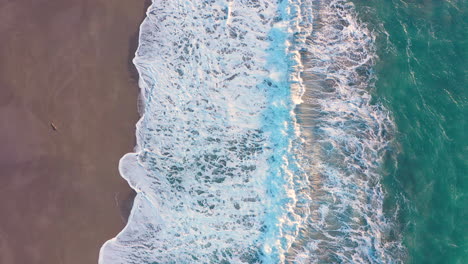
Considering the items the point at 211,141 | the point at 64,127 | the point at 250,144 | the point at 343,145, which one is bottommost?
the point at 343,145

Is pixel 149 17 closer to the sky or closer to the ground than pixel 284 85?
closer to the sky

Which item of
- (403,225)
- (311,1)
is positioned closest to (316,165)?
(403,225)

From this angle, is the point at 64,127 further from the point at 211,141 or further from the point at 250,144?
the point at 250,144

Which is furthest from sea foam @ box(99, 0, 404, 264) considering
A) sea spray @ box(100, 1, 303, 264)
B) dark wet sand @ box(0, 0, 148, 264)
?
dark wet sand @ box(0, 0, 148, 264)

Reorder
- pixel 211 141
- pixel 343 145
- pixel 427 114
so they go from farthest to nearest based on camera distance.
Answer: pixel 427 114, pixel 343 145, pixel 211 141

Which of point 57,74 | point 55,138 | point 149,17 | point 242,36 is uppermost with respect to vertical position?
point 149,17

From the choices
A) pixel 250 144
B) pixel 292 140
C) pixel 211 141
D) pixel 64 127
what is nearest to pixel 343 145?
pixel 292 140

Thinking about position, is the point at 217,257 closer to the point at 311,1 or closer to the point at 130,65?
the point at 130,65

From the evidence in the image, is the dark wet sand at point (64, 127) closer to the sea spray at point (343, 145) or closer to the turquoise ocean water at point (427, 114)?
the sea spray at point (343, 145)

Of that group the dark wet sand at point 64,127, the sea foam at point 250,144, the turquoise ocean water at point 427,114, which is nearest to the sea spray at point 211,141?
the sea foam at point 250,144
